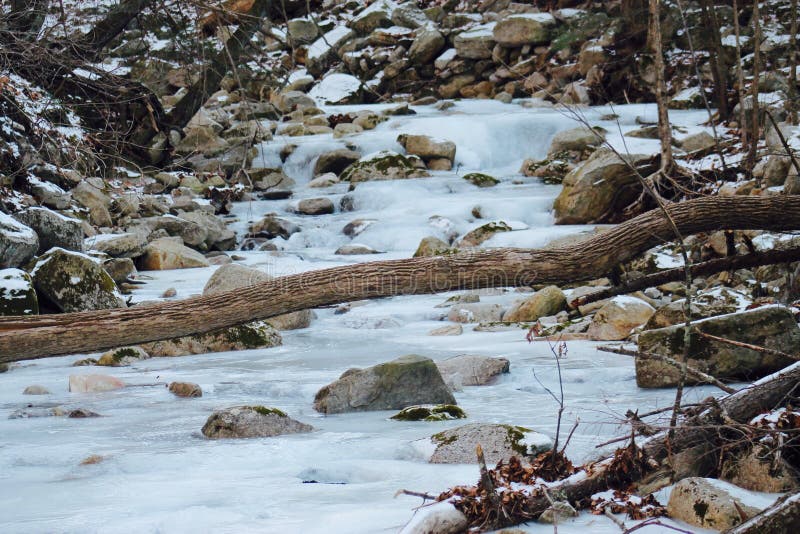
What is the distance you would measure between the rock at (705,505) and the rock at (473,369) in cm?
290

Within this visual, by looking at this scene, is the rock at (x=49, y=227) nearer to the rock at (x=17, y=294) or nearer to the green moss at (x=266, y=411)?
the rock at (x=17, y=294)

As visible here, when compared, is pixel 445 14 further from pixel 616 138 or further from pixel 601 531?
pixel 601 531

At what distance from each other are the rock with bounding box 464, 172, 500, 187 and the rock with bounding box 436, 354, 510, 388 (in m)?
10.2

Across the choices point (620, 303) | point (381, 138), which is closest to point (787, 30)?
point (381, 138)

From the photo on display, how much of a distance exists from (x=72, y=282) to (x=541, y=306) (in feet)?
15.2

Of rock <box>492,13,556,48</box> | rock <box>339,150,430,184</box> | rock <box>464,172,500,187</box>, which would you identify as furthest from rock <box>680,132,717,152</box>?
rock <box>492,13,556,48</box>

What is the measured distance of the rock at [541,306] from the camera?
8008mm

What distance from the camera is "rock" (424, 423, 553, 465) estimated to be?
12.2 ft

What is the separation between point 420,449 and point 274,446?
0.80 m

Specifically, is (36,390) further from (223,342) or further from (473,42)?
(473,42)

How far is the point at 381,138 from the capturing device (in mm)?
18281

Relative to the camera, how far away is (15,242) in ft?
27.1

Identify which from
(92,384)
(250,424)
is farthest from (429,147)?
(250,424)

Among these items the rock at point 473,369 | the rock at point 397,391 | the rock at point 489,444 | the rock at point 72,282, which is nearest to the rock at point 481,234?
the rock at point 72,282
